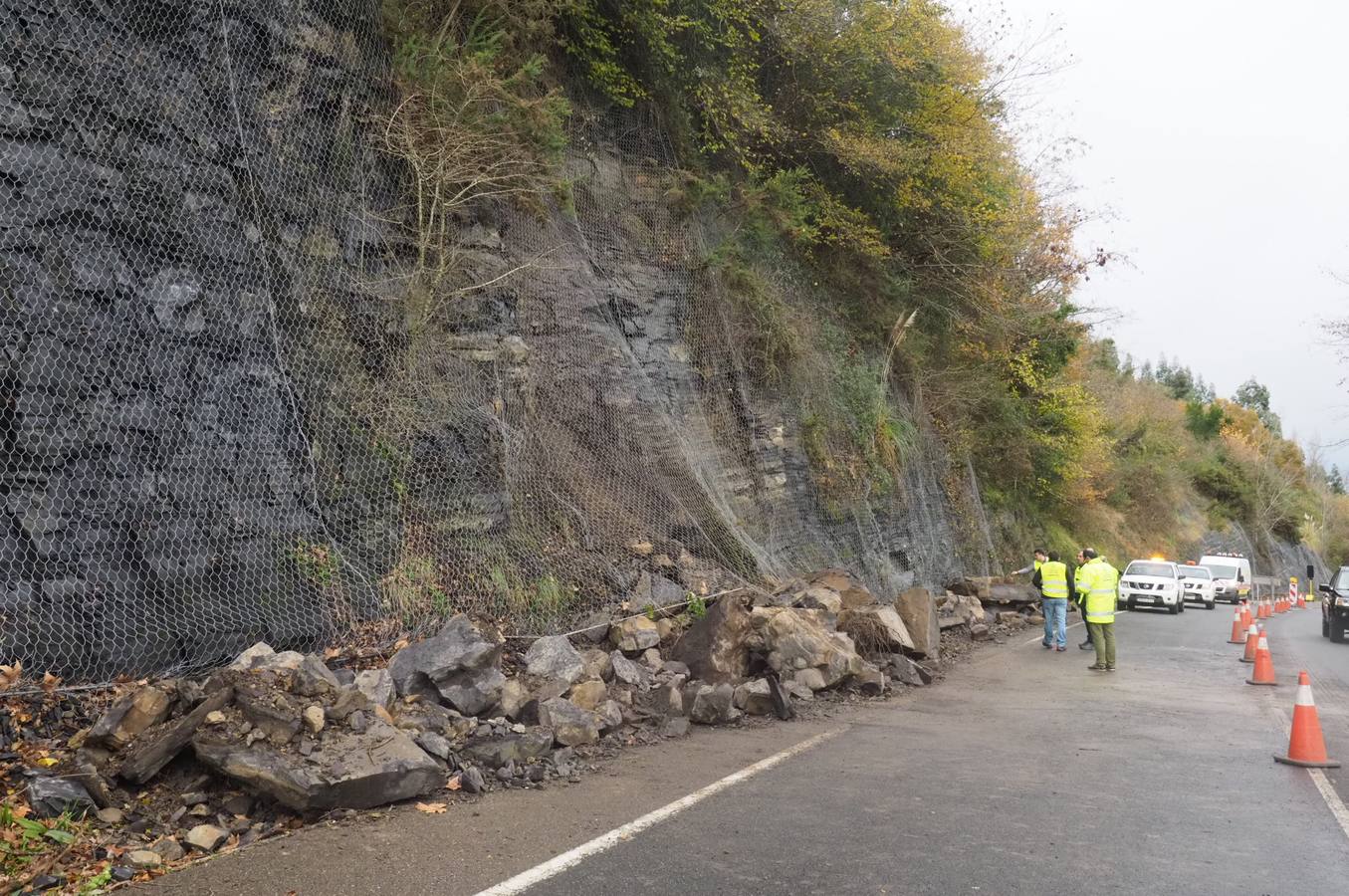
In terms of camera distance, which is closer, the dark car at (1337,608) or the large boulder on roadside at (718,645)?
the large boulder on roadside at (718,645)

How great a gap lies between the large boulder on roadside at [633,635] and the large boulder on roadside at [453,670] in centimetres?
193

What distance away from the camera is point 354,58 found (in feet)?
32.2

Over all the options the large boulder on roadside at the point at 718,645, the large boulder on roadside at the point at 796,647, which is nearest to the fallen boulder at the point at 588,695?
the large boulder on roadside at the point at 718,645

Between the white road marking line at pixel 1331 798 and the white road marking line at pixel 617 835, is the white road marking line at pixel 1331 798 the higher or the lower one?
the higher one

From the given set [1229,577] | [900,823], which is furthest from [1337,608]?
[900,823]

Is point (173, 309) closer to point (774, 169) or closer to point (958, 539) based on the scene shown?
point (774, 169)

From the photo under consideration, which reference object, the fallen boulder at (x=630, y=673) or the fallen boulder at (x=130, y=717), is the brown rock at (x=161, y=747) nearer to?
the fallen boulder at (x=130, y=717)

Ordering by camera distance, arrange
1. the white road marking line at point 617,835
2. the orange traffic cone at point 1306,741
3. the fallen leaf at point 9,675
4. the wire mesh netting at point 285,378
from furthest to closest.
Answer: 1. the orange traffic cone at point 1306,741
2. the wire mesh netting at point 285,378
3. the fallen leaf at point 9,675
4. the white road marking line at point 617,835

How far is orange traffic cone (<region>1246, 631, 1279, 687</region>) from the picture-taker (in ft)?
39.4

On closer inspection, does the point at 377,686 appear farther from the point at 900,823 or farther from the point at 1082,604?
the point at 1082,604

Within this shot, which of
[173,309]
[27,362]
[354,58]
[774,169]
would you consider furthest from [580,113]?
[27,362]

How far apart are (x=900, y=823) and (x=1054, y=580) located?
11312 millimetres

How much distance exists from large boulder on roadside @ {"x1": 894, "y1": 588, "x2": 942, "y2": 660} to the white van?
2444cm

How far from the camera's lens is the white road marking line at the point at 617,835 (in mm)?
4352
